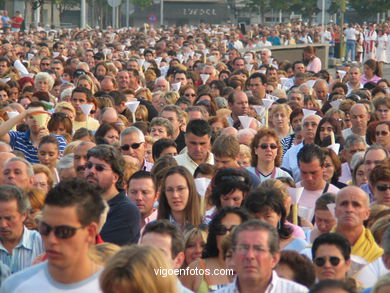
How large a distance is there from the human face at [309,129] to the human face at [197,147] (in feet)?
7.52

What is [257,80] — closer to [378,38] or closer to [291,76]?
[291,76]

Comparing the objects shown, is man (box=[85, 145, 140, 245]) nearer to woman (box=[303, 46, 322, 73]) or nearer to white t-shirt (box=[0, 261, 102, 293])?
white t-shirt (box=[0, 261, 102, 293])

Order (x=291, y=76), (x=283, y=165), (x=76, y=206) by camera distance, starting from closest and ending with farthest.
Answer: (x=76, y=206), (x=283, y=165), (x=291, y=76)

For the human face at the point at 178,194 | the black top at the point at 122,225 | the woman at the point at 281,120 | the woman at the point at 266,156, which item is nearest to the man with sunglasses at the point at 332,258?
the black top at the point at 122,225

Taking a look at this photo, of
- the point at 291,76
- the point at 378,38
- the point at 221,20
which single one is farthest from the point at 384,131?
the point at 221,20

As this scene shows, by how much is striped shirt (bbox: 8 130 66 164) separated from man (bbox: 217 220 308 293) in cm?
617

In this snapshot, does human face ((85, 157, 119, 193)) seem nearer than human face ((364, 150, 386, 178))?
Yes

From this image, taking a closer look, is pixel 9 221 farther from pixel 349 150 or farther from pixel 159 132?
pixel 349 150

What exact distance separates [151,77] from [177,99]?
18.2ft

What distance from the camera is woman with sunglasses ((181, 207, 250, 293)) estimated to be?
7027 mm

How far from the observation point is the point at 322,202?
335 inches

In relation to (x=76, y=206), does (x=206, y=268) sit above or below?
below

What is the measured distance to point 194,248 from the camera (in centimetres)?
756

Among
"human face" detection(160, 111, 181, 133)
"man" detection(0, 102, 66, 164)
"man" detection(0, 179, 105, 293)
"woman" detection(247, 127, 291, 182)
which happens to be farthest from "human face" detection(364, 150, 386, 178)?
"man" detection(0, 179, 105, 293)
